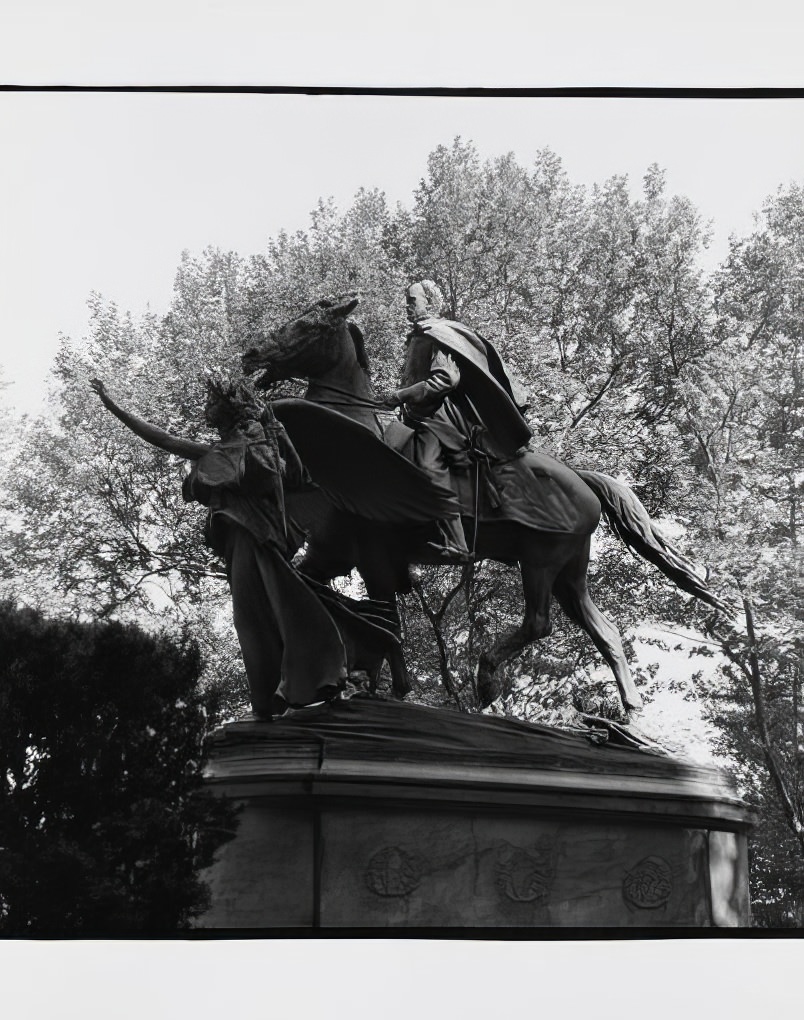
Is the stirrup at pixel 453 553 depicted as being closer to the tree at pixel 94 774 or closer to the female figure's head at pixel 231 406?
the female figure's head at pixel 231 406

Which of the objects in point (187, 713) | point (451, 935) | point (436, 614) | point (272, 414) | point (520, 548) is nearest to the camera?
point (451, 935)

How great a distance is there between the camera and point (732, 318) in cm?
1474

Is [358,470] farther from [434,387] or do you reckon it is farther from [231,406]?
[231,406]

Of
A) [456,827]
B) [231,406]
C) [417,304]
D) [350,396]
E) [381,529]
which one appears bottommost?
[456,827]

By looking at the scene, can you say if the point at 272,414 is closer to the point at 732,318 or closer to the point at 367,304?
the point at 367,304

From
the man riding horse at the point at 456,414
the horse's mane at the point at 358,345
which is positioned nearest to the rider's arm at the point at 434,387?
the man riding horse at the point at 456,414

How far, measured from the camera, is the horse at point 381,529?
8414 millimetres

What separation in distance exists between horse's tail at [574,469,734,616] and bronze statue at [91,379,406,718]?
177 cm

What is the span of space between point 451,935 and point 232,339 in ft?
26.1

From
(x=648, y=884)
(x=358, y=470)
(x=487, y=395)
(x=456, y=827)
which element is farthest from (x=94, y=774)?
(x=648, y=884)

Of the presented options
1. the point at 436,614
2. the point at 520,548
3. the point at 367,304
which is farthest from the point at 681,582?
the point at 367,304

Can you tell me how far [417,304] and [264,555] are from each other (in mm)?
2107

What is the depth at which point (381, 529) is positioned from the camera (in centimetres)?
848

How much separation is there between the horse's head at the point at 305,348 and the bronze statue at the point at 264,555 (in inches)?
12.4
